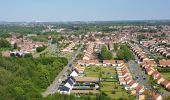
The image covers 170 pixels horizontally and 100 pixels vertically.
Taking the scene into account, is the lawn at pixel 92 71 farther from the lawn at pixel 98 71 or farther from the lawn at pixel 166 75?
the lawn at pixel 166 75

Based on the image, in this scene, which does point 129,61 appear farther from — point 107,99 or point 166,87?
point 107,99

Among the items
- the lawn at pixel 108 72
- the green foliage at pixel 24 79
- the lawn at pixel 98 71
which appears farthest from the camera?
the lawn at pixel 98 71

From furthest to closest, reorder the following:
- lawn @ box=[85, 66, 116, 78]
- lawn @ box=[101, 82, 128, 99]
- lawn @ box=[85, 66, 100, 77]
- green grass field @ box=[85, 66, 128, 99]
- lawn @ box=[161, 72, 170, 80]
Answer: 1. lawn @ box=[85, 66, 100, 77]
2. lawn @ box=[85, 66, 116, 78]
3. lawn @ box=[161, 72, 170, 80]
4. green grass field @ box=[85, 66, 128, 99]
5. lawn @ box=[101, 82, 128, 99]

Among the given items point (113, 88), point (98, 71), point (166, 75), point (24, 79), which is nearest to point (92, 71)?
point (98, 71)

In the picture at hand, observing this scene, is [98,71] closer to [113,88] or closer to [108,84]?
[108,84]

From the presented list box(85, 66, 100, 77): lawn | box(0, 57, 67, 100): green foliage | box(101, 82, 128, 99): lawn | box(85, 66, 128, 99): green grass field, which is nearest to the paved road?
box(0, 57, 67, 100): green foliage

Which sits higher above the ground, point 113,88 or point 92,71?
point 113,88

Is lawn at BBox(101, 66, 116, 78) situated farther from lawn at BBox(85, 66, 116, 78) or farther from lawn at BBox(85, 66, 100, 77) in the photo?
lawn at BBox(85, 66, 100, 77)

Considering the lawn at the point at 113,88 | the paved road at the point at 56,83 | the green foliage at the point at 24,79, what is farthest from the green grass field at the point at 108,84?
the green foliage at the point at 24,79
